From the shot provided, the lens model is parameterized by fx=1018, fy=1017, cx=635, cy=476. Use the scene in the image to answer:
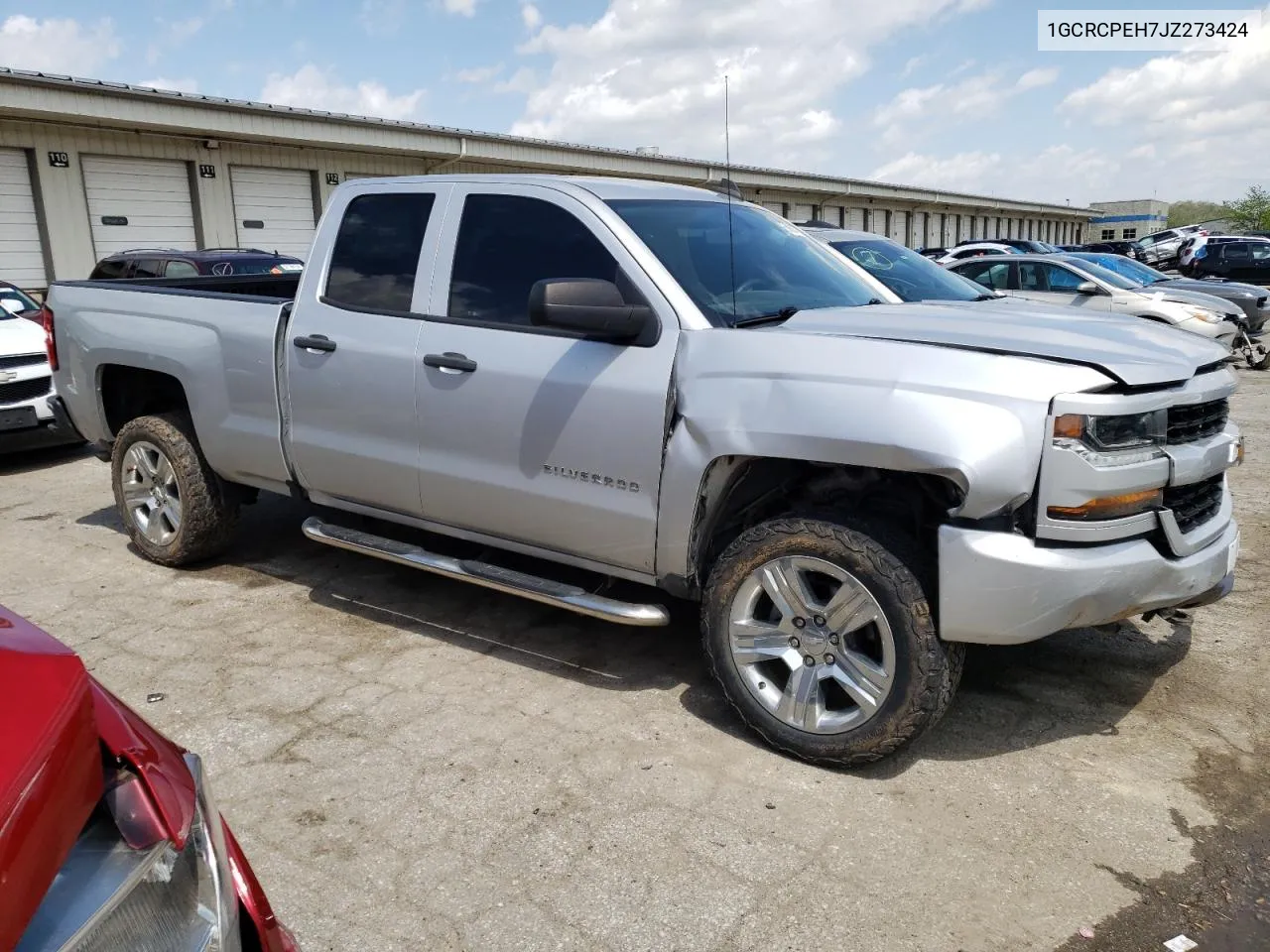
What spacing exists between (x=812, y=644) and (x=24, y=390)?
7.28 meters

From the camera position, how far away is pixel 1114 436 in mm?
3023

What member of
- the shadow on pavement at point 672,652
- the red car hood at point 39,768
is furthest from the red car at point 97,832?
the shadow on pavement at point 672,652

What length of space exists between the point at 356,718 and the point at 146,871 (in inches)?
94.4

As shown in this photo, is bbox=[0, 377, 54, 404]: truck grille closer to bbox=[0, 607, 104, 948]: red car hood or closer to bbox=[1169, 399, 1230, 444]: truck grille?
bbox=[0, 607, 104, 948]: red car hood

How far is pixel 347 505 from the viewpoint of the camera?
4.74 metres

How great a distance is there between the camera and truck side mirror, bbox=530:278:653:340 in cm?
348

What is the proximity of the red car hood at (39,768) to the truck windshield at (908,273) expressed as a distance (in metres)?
5.97

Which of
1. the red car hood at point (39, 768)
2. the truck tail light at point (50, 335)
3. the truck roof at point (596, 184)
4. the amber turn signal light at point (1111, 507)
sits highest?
the truck roof at point (596, 184)

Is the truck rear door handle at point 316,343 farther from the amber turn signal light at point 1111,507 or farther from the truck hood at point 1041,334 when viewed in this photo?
the amber turn signal light at point 1111,507

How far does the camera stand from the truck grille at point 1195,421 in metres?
3.21

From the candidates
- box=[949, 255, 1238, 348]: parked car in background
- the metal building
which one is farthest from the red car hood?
the metal building

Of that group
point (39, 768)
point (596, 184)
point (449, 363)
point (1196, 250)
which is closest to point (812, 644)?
point (449, 363)

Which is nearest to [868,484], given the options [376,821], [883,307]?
[883,307]

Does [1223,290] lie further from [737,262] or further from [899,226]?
[899,226]
